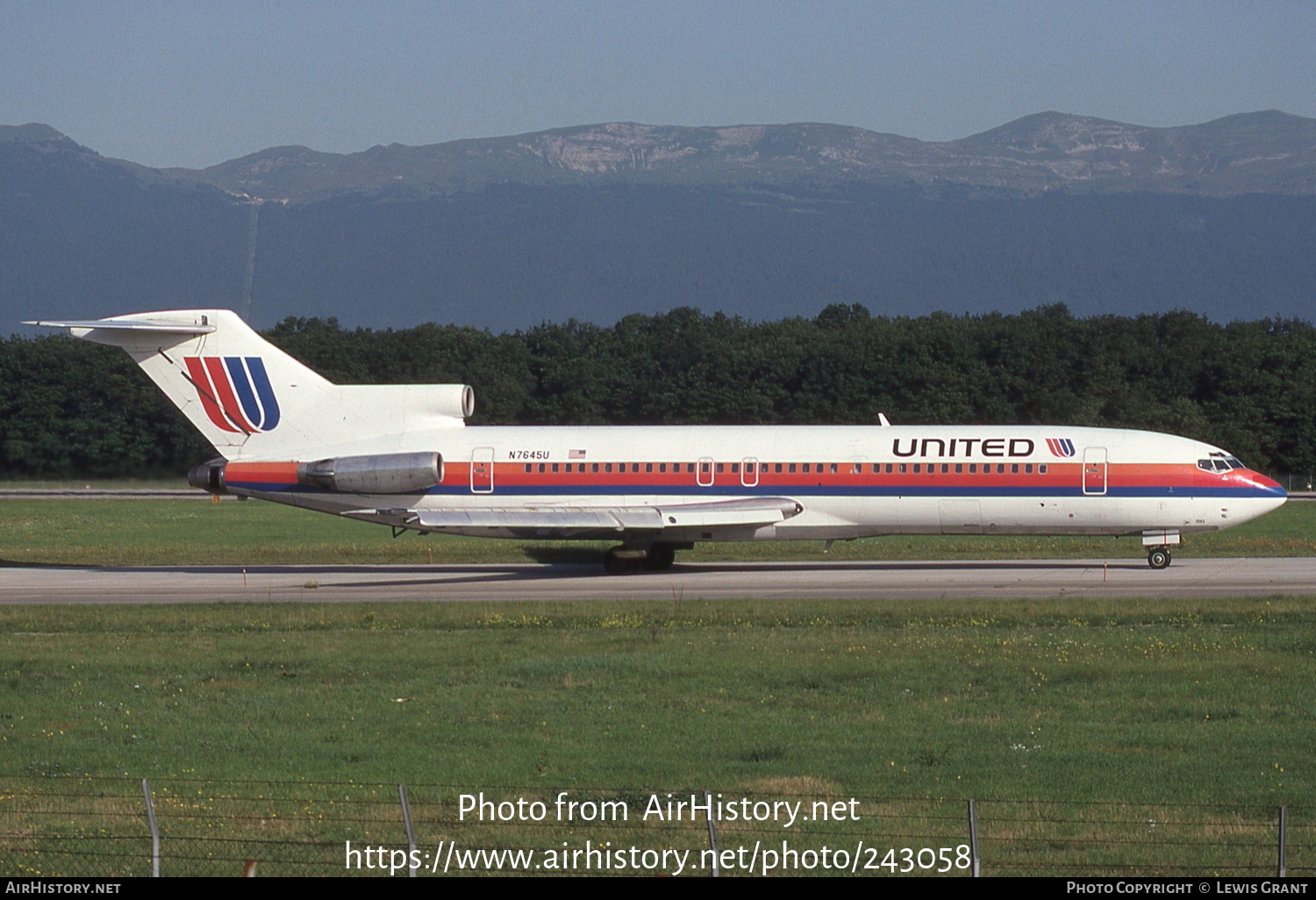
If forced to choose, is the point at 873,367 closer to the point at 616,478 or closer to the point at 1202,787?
the point at 616,478

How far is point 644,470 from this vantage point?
1512 inches

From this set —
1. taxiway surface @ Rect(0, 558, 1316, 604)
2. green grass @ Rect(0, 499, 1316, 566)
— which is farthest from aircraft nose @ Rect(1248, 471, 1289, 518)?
green grass @ Rect(0, 499, 1316, 566)

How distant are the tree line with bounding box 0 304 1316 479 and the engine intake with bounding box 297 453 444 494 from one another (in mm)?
37830

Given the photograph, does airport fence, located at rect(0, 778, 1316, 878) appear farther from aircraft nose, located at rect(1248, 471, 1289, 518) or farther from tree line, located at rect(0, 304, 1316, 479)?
tree line, located at rect(0, 304, 1316, 479)

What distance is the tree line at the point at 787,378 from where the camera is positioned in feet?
276

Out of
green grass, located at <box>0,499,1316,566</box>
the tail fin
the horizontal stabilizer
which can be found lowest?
green grass, located at <box>0,499,1316,566</box>

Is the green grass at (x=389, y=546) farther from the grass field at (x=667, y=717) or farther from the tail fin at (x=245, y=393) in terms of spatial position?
the grass field at (x=667, y=717)

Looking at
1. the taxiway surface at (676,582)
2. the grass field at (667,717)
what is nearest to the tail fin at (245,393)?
the taxiway surface at (676,582)

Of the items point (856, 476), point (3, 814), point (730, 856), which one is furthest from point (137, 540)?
point (730, 856)

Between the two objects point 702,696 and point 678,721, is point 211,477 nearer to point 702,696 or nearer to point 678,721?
point 702,696

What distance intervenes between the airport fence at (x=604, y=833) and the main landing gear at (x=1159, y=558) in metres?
24.7

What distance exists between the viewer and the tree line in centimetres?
8419

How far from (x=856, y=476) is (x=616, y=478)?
6295mm

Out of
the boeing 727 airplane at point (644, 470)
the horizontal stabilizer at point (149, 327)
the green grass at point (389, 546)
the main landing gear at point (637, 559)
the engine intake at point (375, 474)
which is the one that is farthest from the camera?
the green grass at point (389, 546)
